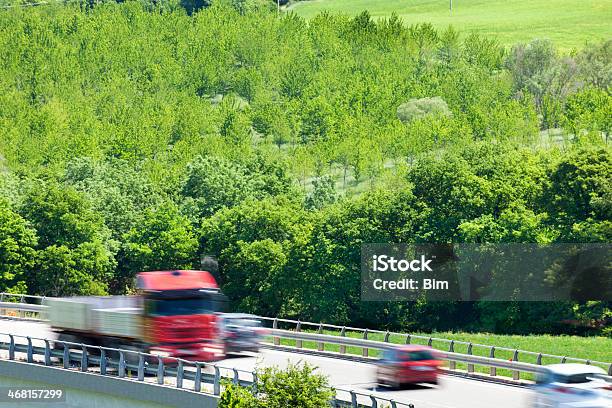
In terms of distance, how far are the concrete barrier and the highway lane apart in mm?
5092

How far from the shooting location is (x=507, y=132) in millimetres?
163125

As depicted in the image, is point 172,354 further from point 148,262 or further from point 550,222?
point 148,262

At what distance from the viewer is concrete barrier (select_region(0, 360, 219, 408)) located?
119ft

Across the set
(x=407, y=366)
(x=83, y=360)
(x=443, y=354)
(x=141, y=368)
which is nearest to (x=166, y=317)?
(x=141, y=368)

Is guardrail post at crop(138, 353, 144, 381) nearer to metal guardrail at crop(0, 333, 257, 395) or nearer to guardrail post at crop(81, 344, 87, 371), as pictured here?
metal guardrail at crop(0, 333, 257, 395)

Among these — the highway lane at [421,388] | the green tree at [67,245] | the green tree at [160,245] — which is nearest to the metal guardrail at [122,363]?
the highway lane at [421,388]

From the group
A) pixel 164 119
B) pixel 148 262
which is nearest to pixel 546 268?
pixel 148 262

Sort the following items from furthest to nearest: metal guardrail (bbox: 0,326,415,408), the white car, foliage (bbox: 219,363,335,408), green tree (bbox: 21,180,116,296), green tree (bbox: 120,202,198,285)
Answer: green tree (bbox: 120,202,198,285), green tree (bbox: 21,180,116,296), metal guardrail (bbox: 0,326,415,408), foliage (bbox: 219,363,335,408), the white car

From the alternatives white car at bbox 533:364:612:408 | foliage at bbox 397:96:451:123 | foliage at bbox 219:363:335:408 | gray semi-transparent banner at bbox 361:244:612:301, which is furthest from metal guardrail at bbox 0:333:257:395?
foliage at bbox 397:96:451:123

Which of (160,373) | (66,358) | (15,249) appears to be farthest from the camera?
(15,249)

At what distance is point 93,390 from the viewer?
39562 mm

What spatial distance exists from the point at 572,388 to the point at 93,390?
1470 cm

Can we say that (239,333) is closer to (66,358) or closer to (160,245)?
(66,358)

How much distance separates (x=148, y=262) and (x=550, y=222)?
35.1 meters
